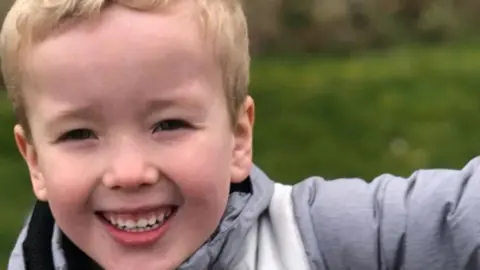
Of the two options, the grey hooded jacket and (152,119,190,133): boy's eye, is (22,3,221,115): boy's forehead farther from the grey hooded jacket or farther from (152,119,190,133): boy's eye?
the grey hooded jacket

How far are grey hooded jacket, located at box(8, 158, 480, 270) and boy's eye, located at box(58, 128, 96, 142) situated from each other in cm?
27

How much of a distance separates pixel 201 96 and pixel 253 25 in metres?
4.58

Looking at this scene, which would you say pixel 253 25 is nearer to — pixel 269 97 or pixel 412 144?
pixel 269 97

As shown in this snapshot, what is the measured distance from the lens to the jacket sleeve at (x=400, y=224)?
1771 millimetres

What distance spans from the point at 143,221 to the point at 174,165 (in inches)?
4.3

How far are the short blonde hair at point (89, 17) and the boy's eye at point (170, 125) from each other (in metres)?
0.11

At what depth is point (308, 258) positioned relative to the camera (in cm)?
184

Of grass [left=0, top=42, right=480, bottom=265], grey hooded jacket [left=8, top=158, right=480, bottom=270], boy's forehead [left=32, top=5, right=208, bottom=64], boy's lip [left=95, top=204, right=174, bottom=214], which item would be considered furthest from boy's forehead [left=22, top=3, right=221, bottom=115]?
grass [left=0, top=42, right=480, bottom=265]

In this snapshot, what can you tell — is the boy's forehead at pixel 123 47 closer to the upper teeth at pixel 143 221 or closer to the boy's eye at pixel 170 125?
the boy's eye at pixel 170 125

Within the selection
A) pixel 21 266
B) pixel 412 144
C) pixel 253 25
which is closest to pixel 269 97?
pixel 412 144

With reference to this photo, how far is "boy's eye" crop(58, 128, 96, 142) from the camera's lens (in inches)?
68.2

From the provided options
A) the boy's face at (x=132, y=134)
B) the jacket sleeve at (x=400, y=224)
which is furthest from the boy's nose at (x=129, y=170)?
the jacket sleeve at (x=400, y=224)

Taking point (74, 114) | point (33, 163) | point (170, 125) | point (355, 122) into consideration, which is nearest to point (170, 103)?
point (170, 125)

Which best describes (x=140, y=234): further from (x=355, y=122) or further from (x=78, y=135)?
(x=355, y=122)
